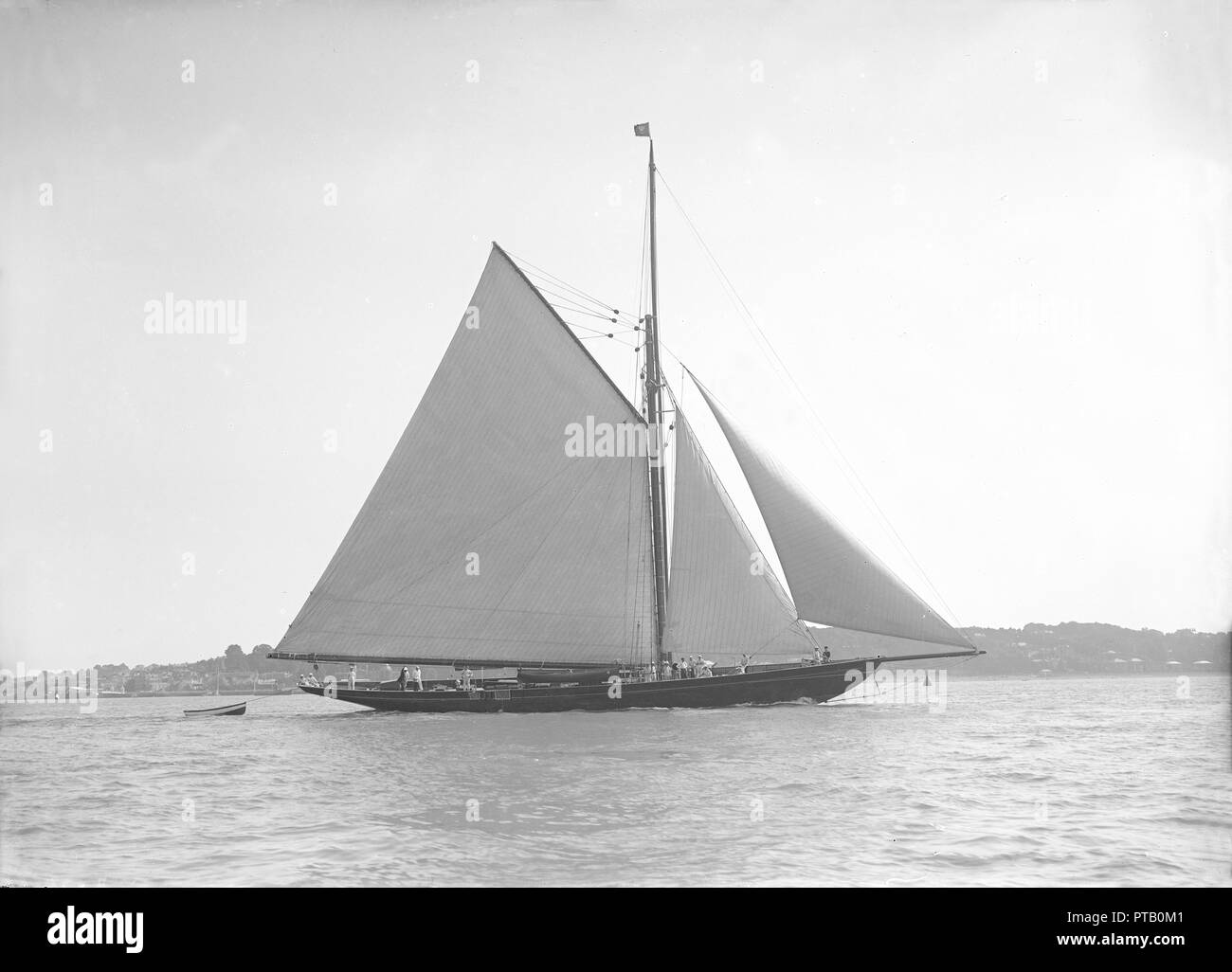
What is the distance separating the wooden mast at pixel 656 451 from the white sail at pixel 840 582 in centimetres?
548

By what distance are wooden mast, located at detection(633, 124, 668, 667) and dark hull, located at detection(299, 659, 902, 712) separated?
1951mm

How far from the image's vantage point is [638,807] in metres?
20.4

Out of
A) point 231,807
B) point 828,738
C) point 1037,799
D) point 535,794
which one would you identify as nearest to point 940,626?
point 828,738

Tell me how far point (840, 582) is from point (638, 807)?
2591cm

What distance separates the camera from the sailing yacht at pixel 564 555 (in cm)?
4350

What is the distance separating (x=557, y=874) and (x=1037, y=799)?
469 inches

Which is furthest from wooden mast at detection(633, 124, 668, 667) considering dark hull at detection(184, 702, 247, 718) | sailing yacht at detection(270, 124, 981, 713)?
dark hull at detection(184, 702, 247, 718)

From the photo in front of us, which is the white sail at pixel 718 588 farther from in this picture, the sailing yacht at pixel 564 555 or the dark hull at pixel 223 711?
the dark hull at pixel 223 711

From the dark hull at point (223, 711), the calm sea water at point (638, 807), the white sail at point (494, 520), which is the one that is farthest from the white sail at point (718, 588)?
the dark hull at point (223, 711)

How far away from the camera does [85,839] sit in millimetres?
19516

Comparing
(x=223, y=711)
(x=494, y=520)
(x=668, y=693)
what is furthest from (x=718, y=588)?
(x=223, y=711)
